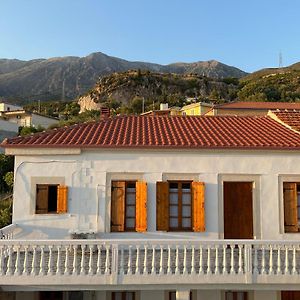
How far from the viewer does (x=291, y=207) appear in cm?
1257

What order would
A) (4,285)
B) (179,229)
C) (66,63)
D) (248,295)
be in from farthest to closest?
(66,63), (179,229), (248,295), (4,285)

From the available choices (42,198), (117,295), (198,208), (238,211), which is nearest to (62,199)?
(42,198)

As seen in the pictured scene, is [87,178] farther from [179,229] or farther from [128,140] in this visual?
[179,229]

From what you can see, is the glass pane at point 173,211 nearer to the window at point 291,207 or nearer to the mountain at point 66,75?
the window at point 291,207

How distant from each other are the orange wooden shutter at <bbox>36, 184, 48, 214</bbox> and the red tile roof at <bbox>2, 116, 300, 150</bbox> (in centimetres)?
131

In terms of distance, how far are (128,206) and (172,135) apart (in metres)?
2.94

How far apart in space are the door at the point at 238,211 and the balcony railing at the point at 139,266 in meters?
3.16

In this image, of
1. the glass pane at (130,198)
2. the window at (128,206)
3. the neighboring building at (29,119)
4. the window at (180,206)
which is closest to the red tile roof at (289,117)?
the window at (180,206)

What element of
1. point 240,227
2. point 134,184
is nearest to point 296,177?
point 240,227

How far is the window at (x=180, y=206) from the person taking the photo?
1221 cm

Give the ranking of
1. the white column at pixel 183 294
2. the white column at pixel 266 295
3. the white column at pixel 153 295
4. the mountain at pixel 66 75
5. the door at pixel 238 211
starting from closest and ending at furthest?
the white column at pixel 183 294 → the white column at pixel 153 295 → the white column at pixel 266 295 → the door at pixel 238 211 → the mountain at pixel 66 75

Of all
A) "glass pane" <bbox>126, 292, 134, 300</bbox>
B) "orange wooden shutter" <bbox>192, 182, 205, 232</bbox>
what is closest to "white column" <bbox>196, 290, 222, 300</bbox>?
"orange wooden shutter" <bbox>192, 182, 205, 232</bbox>

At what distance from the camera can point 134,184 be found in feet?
41.1

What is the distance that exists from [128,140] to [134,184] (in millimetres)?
1468
